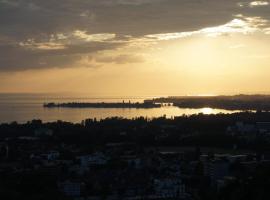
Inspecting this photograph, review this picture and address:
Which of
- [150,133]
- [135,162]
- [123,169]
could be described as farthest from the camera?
[150,133]

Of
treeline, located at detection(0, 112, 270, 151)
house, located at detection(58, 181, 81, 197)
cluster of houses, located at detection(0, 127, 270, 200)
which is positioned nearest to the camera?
house, located at detection(58, 181, 81, 197)

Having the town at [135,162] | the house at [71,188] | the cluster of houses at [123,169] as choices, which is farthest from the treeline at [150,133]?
the house at [71,188]

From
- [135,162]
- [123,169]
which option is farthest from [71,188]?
[135,162]

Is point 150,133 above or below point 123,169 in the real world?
above

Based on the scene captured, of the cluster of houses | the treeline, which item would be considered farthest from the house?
the treeline

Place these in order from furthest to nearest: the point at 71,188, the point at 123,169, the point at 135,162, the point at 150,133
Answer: the point at 150,133
the point at 135,162
the point at 123,169
the point at 71,188

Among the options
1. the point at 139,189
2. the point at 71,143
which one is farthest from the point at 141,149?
the point at 139,189

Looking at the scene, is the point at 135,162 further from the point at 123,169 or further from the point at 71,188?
the point at 71,188

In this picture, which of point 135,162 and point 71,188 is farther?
point 135,162

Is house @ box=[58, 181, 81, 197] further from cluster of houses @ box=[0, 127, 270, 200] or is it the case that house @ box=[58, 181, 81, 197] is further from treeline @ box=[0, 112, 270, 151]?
treeline @ box=[0, 112, 270, 151]
